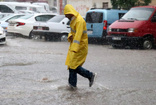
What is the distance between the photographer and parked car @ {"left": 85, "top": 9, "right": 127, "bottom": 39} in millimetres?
17516

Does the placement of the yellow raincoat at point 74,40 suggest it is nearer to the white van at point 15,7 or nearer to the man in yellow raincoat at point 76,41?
the man in yellow raincoat at point 76,41

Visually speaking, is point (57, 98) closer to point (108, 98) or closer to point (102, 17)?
point (108, 98)

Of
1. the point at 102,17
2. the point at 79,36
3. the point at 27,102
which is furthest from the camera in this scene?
the point at 102,17

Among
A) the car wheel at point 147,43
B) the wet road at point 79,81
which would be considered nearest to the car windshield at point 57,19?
the car wheel at point 147,43

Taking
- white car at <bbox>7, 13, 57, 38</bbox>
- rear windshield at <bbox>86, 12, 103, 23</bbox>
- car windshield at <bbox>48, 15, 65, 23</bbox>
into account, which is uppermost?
rear windshield at <bbox>86, 12, 103, 23</bbox>

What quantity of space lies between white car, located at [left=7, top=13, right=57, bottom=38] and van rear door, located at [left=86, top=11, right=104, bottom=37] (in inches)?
144

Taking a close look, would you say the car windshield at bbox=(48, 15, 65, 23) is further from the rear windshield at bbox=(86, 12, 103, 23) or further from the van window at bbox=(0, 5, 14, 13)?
the van window at bbox=(0, 5, 14, 13)

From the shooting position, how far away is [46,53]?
13656mm

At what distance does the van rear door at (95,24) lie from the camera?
17.6 m

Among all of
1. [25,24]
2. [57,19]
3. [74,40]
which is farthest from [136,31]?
[74,40]

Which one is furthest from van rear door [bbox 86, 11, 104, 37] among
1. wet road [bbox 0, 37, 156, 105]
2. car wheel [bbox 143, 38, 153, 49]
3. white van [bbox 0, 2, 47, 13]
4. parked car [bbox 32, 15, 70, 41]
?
white van [bbox 0, 2, 47, 13]

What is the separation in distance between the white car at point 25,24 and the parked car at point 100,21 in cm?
365

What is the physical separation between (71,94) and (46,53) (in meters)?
6.93

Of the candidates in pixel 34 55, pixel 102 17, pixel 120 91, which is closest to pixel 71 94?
pixel 120 91
